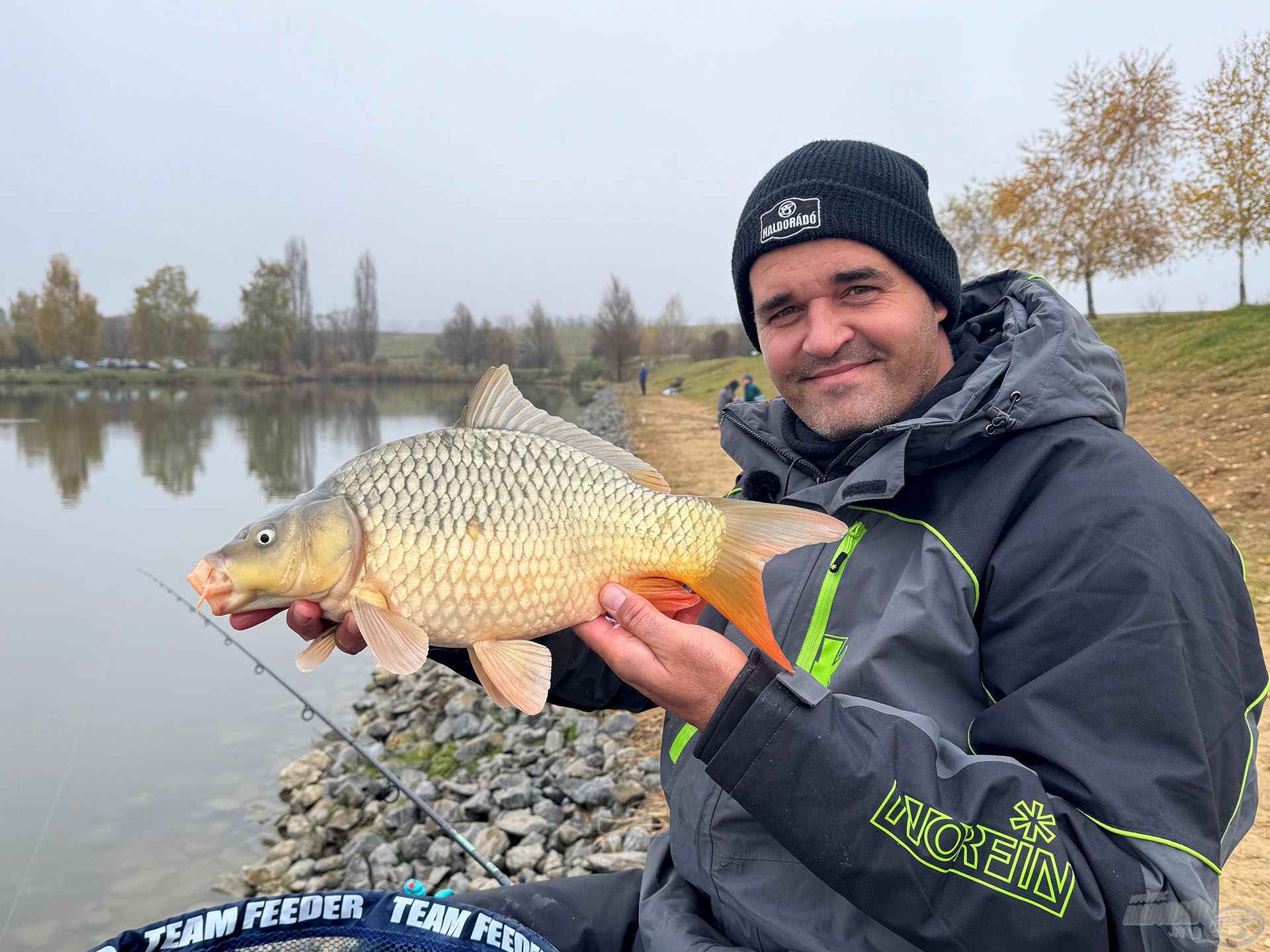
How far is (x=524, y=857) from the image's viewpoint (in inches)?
114

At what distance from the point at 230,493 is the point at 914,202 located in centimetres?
1194

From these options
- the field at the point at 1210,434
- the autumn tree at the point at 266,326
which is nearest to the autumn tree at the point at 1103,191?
the field at the point at 1210,434

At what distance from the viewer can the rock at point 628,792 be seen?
3100mm

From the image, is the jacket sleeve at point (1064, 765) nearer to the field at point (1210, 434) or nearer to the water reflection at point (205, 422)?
the field at point (1210, 434)

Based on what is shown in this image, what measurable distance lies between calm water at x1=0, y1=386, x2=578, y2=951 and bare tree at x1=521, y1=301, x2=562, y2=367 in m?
30.6

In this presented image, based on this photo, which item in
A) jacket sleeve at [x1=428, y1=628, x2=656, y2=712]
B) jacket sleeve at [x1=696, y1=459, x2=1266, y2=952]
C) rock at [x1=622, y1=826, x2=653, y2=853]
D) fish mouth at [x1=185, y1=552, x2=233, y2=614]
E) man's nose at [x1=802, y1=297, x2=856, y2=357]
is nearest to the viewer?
jacket sleeve at [x1=696, y1=459, x2=1266, y2=952]

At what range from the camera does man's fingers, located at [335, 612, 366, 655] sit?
1.41m

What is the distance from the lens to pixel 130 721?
496 centimetres

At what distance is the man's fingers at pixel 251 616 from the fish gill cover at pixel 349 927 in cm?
52

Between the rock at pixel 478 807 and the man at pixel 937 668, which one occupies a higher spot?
the man at pixel 937 668

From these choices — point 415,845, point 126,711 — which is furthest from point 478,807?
point 126,711

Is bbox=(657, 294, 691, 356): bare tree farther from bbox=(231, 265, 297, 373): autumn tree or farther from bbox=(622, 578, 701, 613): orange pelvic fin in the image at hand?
bbox=(622, 578, 701, 613): orange pelvic fin

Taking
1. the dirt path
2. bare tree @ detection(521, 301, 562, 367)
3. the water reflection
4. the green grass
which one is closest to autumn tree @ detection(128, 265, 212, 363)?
the water reflection

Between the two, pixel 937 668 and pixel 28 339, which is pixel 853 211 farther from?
pixel 28 339
